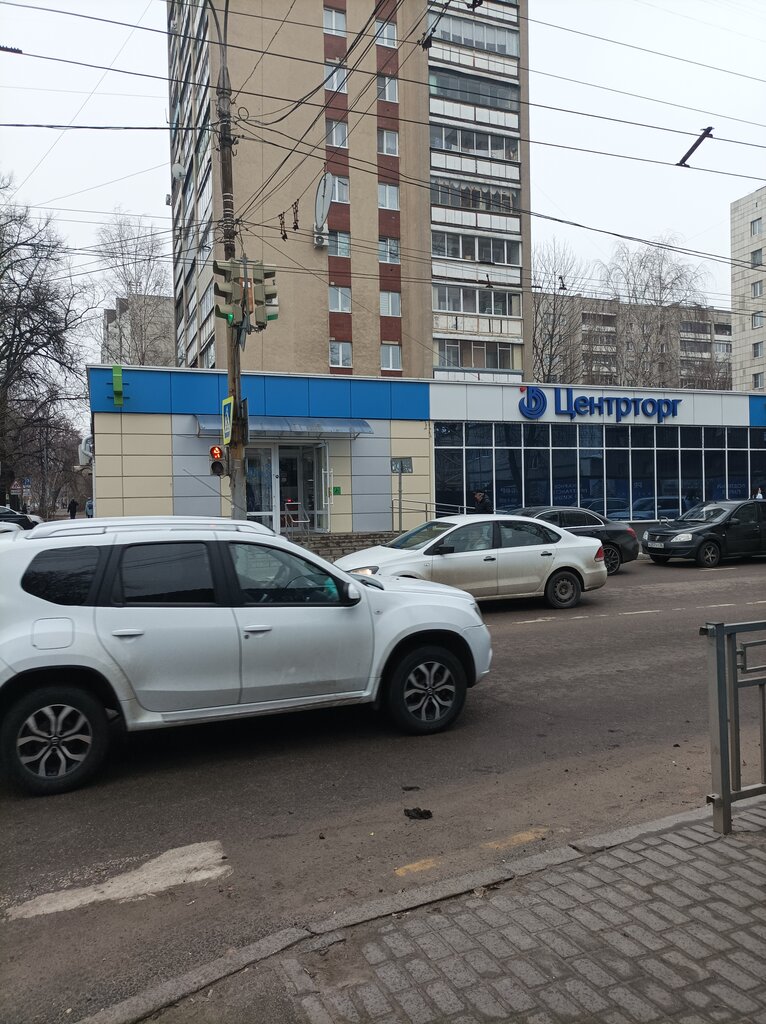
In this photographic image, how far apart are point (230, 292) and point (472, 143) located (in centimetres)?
3189

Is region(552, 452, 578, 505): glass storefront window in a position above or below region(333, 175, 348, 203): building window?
below

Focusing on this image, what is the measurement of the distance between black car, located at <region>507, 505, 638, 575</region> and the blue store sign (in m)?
8.48

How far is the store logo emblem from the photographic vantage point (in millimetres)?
25141

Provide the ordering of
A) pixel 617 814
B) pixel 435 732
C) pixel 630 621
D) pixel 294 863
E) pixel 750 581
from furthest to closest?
pixel 750 581 → pixel 630 621 → pixel 435 732 → pixel 617 814 → pixel 294 863

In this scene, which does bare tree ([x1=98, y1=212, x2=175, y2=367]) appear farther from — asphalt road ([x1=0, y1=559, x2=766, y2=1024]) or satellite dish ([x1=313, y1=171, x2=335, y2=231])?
asphalt road ([x1=0, y1=559, x2=766, y2=1024])

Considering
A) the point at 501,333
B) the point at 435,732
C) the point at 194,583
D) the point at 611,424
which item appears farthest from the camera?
the point at 501,333

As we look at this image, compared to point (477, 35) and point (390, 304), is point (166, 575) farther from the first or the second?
point (477, 35)

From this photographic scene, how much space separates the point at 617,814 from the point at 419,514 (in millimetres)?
19921

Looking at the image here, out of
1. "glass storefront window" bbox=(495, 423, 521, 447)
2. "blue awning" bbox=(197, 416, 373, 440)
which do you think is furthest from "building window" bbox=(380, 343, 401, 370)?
"blue awning" bbox=(197, 416, 373, 440)

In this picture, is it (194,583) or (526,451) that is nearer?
(194,583)

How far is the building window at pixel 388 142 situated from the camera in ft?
124

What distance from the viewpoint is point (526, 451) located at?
25.5m

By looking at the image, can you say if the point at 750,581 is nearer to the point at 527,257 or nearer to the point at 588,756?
the point at 588,756

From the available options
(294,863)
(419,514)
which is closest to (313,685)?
(294,863)
